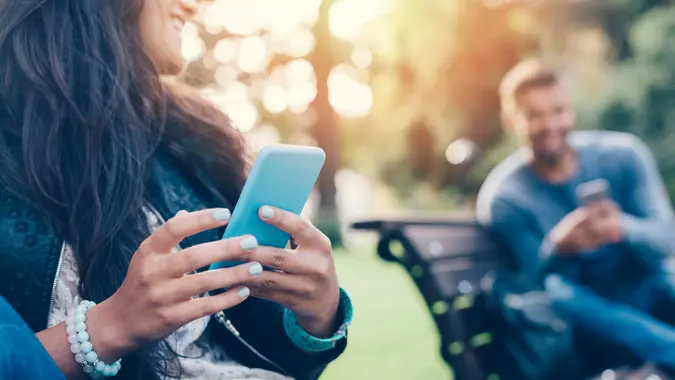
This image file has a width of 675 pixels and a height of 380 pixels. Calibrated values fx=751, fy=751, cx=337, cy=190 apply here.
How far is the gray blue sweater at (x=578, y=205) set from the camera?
3330 mm

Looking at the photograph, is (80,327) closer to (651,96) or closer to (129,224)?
(129,224)

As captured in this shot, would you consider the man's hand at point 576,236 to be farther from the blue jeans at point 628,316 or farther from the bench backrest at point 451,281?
the bench backrest at point 451,281

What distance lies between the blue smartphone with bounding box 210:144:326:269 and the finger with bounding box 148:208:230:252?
131mm

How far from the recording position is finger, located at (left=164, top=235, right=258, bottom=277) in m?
1.25

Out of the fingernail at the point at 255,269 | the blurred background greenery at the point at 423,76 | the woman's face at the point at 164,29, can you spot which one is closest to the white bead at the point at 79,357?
the fingernail at the point at 255,269

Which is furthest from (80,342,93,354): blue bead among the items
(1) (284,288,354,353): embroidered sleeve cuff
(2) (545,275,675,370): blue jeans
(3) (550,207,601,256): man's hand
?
(3) (550,207,601,256): man's hand

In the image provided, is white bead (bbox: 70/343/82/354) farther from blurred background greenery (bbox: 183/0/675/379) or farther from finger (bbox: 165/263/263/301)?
blurred background greenery (bbox: 183/0/675/379)

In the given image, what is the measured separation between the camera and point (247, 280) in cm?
134

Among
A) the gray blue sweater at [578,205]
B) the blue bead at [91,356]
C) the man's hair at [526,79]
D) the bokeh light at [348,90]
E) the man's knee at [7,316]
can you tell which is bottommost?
the bokeh light at [348,90]

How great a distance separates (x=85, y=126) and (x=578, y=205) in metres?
2.69

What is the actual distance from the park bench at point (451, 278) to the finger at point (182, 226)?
5.71 feet

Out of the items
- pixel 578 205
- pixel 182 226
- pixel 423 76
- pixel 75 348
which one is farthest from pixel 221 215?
pixel 423 76

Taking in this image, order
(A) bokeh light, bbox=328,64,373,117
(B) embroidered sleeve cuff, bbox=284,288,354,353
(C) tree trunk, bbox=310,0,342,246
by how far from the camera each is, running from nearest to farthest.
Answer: (B) embroidered sleeve cuff, bbox=284,288,354,353 → (C) tree trunk, bbox=310,0,342,246 → (A) bokeh light, bbox=328,64,373,117

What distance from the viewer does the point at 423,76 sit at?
2003 cm
